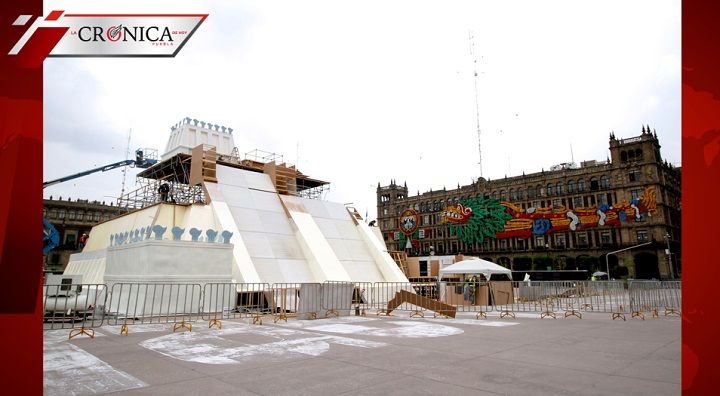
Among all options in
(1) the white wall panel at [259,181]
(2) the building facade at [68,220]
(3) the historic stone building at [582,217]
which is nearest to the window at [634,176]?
(3) the historic stone building at [582,217]

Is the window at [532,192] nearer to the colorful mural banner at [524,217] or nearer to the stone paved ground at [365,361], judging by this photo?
the colorful mural banner at [524,217]

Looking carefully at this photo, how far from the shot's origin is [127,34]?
4.89 meters

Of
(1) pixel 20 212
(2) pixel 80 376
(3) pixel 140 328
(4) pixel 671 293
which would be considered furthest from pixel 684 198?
(4) pixel 671 293

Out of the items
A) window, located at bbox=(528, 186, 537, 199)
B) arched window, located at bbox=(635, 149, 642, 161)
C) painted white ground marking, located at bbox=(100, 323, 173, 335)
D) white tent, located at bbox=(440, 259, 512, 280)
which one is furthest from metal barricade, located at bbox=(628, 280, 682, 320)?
window, located at bbox=(528, 186, 537, 199)

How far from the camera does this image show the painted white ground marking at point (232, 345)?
6.91 meters

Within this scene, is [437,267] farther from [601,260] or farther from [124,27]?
[601,260]

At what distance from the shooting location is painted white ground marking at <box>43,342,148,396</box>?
491 cm

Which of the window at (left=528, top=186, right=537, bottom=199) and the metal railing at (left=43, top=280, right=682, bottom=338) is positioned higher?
the window at (left=528, top=186, right=537, bottom=199)

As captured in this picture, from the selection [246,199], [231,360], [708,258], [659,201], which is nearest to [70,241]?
[246,199]

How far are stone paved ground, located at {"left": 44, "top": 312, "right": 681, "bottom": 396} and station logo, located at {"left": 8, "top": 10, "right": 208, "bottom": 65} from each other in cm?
401

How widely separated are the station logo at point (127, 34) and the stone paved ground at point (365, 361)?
13.1 ft

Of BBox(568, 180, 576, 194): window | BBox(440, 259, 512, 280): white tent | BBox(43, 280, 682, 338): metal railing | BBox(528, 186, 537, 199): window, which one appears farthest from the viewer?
BBox(528, 186, 537, 199): window

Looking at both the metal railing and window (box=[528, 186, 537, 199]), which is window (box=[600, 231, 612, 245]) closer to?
window (box=[528, 186, 537, 199])

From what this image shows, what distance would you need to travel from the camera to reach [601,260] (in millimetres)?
66812
